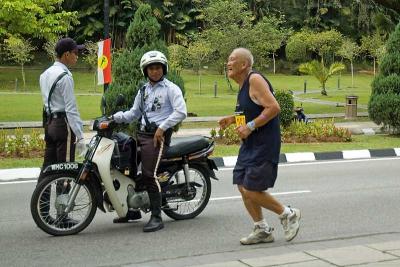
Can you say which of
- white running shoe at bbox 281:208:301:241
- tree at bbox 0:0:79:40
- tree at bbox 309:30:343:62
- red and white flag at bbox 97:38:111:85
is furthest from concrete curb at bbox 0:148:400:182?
tree at bbox 309:30:343:62

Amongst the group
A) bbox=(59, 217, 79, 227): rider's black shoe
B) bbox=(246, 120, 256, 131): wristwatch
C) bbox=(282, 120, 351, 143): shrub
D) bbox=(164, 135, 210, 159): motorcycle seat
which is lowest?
bbox=(59, 217, 79, 227): rider's black shoe

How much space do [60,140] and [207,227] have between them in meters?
1.83

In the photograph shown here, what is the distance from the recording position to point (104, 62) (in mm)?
13406

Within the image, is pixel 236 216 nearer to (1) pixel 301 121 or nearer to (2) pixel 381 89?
(1) pixel 301 121

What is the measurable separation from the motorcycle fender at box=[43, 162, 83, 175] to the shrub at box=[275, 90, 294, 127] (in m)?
9.61

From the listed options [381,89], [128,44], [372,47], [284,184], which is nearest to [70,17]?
[128,44]

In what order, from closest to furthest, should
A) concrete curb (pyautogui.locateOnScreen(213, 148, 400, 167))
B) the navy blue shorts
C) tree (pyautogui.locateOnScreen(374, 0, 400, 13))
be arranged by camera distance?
the navy blue shorts < concrete curb (pyautogui.locateOnScreen(213, 148, 400, 167)) < tree (pyautogui.locateOnScreen(374, 0, 400, 13))

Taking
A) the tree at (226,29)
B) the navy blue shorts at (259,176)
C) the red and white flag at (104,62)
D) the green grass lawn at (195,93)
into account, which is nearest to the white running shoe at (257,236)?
the navy blue shorts at (259,176)

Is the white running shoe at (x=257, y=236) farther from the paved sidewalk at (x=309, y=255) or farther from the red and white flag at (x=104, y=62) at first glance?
the red and white flag at (x=104, y=62)

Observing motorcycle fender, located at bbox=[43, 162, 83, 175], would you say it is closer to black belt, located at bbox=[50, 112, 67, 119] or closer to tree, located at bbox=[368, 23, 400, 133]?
black belt, located at bbox=[50, 112, 67, 119]

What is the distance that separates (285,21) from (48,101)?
2475 inches

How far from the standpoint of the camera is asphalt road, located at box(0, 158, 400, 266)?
5.59 m

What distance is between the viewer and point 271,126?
5523mm

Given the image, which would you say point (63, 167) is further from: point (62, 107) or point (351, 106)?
point (351, 106)
